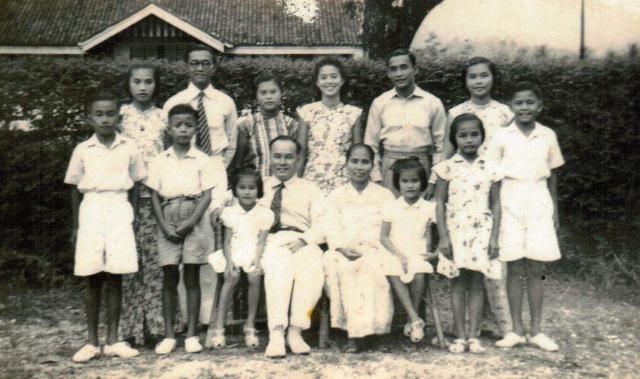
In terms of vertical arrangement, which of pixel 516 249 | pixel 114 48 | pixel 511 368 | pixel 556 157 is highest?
pixel 114 48

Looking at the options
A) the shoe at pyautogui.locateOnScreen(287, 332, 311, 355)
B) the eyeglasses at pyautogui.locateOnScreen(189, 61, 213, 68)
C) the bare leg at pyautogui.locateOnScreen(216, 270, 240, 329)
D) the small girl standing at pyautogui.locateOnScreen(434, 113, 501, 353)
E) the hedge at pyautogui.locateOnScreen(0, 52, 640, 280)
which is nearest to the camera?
the shoe at pyautogui.locateOnScreen(287, 332, 311, 355)

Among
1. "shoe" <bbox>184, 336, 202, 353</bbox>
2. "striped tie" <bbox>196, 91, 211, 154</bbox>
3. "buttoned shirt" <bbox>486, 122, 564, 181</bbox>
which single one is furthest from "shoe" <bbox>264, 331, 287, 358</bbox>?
"buttoned shirt" <bbox>486, 122, 564, 181</bbox>

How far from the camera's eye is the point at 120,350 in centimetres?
418

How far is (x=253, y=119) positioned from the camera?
5000mm

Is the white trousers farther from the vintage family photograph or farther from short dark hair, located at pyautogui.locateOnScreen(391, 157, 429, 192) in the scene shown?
short dark hair, located at pyautogui.locateOnScreen(391, 157, 429, 192)

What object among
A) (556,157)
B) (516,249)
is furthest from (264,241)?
(556,157)

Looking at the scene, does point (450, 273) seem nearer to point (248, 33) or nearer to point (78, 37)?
point (248, 33)

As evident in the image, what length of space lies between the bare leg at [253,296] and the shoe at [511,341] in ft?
5.49

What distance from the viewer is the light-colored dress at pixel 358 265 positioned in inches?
170

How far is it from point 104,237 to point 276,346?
4.31 feet

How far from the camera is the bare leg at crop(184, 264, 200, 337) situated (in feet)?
14.3

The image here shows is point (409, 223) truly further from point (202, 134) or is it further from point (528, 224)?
point (202, 134)

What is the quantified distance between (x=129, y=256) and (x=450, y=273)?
2130mm

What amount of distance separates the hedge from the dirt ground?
44.9 inches
